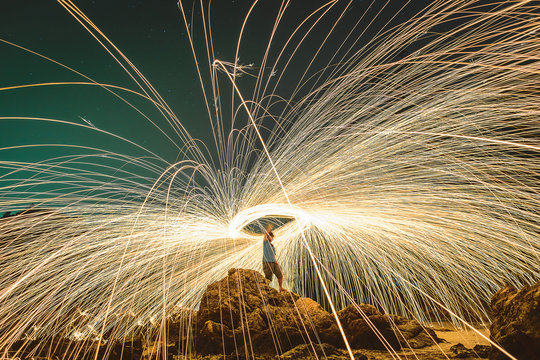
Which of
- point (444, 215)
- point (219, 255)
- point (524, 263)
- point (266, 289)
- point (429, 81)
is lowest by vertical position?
point (524, 263)

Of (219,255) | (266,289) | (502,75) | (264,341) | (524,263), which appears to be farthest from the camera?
(219,255)

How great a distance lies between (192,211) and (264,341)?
170 inches

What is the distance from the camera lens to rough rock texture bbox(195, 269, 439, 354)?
4.79 m

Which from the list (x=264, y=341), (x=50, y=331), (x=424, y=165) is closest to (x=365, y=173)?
(x=424, y=165)

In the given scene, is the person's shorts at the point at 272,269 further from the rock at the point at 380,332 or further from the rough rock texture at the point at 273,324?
the rock at the point at 380,332

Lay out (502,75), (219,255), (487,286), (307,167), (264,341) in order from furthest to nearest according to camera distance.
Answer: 1. (219,255)
2. (487,286)
3. (307,167)
4. (502,75)
5. (264,341)

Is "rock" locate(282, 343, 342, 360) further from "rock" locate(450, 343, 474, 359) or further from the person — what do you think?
the person

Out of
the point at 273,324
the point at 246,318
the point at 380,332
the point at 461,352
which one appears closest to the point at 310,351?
the point at 273,324

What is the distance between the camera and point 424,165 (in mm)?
6566

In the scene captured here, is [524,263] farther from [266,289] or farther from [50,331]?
[50,331]

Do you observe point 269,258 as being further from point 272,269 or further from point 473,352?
point 473,352

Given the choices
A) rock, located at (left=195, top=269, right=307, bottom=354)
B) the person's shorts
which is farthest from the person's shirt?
rock, located at (left=195, top=269, right=307, bottom=354)

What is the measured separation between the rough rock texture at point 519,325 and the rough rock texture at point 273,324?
1562mm

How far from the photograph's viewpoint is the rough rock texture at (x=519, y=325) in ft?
10.1
